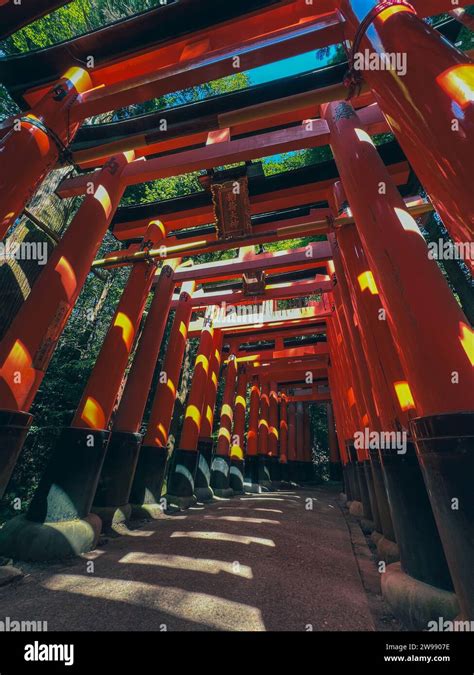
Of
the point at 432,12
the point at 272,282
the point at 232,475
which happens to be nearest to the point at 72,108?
the point at 432,12

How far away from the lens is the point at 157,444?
6414mm

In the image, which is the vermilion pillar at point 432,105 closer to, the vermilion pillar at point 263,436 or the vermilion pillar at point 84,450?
the vermilion pillar at point 84,450

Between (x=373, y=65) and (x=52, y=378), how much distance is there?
9041 mm

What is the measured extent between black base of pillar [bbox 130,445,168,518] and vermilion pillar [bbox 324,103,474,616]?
17.5 ft

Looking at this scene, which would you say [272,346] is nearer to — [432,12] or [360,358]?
[360,358]

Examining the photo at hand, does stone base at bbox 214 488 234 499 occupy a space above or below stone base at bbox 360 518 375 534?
above

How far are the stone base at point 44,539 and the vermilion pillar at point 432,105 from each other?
4529mm

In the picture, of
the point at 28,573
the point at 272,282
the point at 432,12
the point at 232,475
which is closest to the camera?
the point at 28,573

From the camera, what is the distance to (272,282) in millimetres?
10328

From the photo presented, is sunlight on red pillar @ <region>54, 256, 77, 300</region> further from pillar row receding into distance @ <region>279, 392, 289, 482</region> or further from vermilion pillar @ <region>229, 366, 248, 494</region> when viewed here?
pillar row receding into distance @ <region>279, 392, 289, 482</region>

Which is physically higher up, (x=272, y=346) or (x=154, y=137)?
(x=272, y=346)

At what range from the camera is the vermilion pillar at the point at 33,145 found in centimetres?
334

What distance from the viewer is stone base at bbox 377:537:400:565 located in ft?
10.8

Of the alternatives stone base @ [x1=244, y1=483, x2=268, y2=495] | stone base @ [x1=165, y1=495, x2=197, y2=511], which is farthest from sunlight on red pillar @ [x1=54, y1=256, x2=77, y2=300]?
stone base @ [x1=244, y1=483, x2=268, y2=495]
